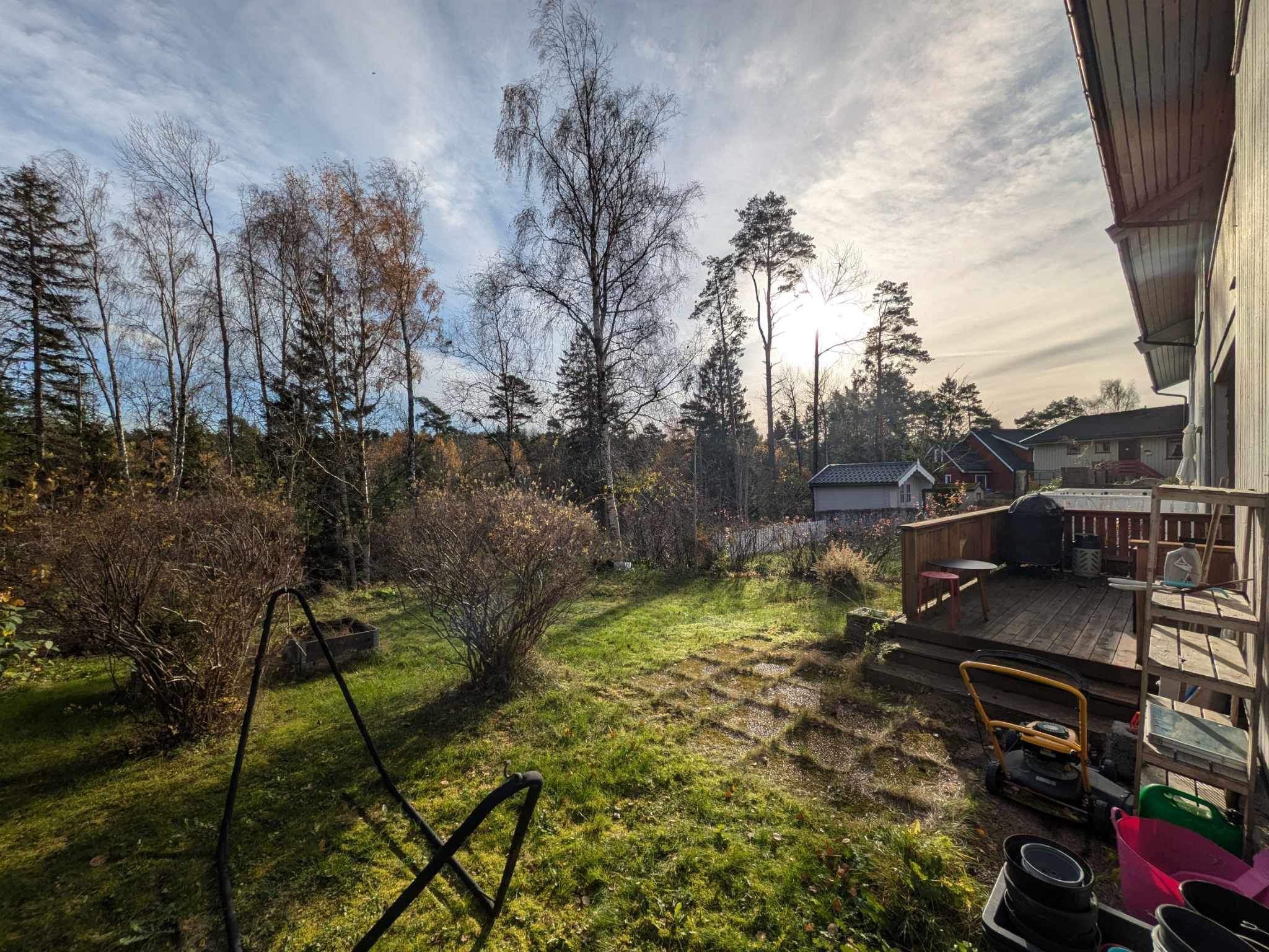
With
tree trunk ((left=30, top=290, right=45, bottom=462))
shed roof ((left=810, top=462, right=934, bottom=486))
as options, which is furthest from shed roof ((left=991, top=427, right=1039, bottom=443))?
tree trunk ((left=30, top=290, right=45, bottom=462))

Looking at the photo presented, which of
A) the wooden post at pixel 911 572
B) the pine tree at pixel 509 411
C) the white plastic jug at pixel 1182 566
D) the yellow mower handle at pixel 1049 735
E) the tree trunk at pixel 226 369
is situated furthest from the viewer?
the pine tree at pixel 509 411

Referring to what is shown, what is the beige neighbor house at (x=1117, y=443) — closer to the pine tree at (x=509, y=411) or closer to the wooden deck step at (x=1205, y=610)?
the pine tree at (x=509, y=411)

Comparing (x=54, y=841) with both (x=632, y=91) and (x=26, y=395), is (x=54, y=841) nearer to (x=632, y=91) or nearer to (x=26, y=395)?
(x=632, y=91)

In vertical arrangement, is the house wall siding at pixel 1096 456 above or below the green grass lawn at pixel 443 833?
above

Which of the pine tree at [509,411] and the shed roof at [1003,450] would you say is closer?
the pine tree at [509,411]

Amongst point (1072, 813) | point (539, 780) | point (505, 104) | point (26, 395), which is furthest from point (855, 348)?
point (26, 395)

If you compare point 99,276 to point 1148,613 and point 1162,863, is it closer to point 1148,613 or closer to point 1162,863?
point 1148,613

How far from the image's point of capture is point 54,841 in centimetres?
267

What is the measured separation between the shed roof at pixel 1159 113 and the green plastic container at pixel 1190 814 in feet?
15.3

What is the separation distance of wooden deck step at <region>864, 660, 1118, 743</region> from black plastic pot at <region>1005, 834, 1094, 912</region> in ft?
7.65

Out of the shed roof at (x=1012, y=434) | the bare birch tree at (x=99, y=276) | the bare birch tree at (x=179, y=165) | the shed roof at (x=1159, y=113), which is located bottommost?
the shed roof at (x=1012, y=434)

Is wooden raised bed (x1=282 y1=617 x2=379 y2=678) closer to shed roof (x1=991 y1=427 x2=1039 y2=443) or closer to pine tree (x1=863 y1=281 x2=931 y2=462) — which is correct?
pine tree (x1=863 y1=281 x2=931 y2=462)

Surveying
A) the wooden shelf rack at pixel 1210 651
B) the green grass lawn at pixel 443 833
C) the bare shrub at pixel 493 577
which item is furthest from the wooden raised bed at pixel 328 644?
the wooden shelf rack at pixel 1210 651

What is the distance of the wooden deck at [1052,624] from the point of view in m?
3.87
